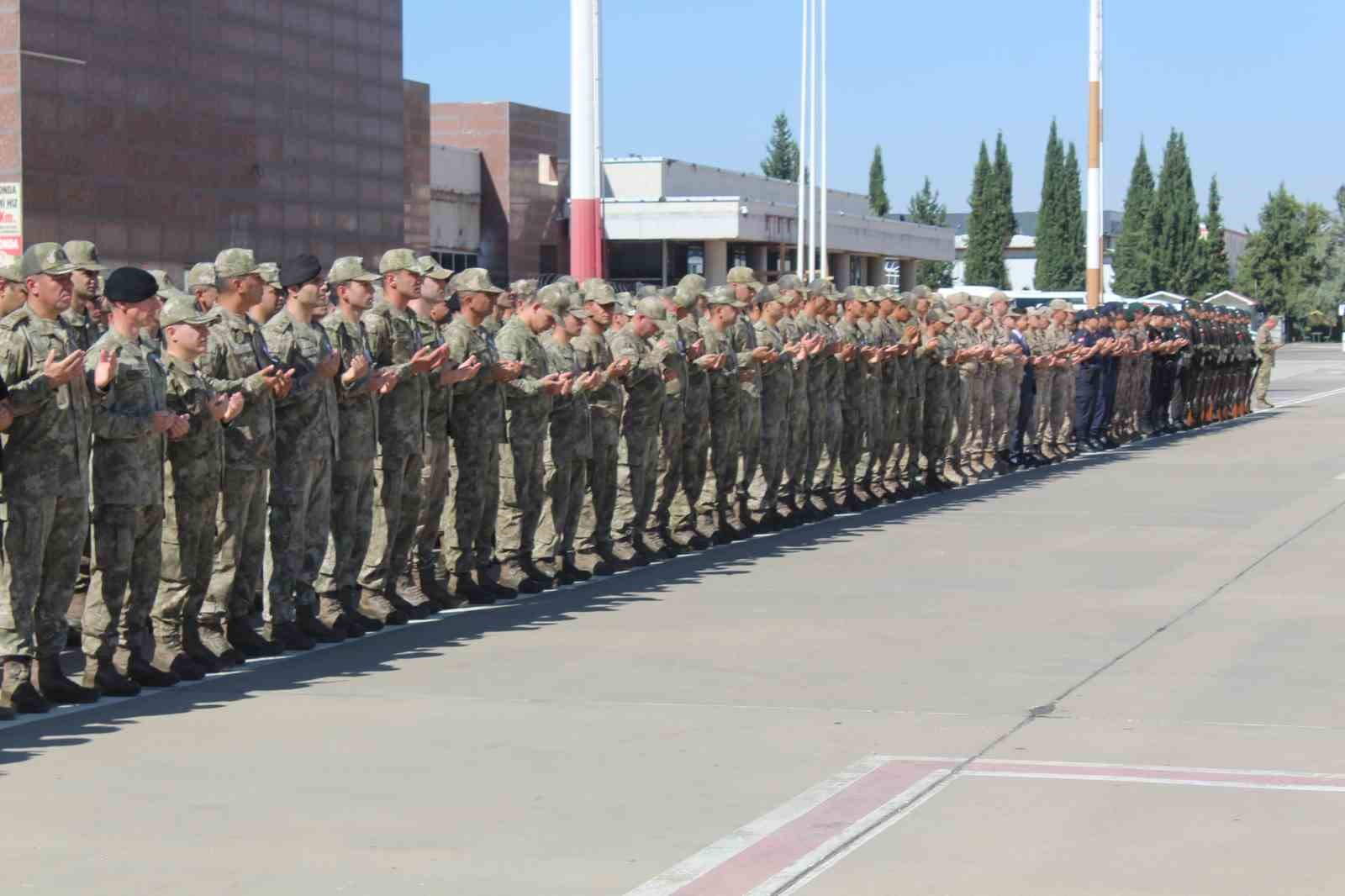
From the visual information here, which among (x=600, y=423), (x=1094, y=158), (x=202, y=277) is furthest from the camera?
(x=1094, y=158)

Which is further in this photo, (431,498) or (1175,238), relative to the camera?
(1175,238)

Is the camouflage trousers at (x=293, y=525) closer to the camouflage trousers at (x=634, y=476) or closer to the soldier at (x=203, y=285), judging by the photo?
the soldier at (x=203, y=285)

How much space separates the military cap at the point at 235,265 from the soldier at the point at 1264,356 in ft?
108

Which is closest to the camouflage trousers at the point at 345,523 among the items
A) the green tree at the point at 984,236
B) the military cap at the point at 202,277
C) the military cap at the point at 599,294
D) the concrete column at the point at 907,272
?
the military cap at the point at 202,277

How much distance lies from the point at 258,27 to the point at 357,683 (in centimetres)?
3386

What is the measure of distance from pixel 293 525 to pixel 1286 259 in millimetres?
121516

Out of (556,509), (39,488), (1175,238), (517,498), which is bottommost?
(556,509)

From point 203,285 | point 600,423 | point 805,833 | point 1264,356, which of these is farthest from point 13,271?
point 1264,356

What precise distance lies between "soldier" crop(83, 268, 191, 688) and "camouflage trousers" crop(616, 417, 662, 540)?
5.41m

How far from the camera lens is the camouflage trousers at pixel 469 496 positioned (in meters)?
12.8

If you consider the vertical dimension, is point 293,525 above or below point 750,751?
above

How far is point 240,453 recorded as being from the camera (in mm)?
10523

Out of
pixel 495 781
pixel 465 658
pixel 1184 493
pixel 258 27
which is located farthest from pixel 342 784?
pixel 258 27

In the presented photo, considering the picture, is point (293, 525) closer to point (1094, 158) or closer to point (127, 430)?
point (127, 430)
